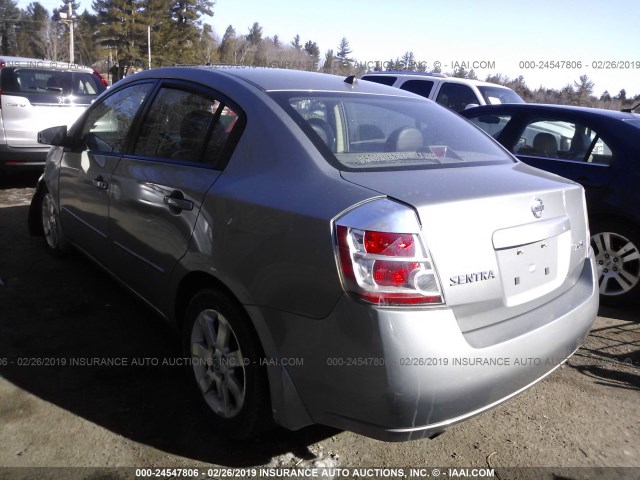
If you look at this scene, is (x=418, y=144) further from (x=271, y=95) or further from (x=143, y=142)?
(x=143, y=142)

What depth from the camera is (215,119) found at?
2752 mm

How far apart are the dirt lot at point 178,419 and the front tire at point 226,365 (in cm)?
16

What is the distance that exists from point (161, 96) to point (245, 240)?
1.39 meters

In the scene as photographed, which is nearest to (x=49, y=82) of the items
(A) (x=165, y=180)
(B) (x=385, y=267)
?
(A) (x=165, y=180)

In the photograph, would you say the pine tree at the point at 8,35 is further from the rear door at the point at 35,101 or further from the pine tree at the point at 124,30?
the rear door at the point at 35,101

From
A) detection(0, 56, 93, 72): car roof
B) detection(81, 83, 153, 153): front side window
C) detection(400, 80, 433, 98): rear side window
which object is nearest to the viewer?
detection(81, 83, 153, 153): front side window

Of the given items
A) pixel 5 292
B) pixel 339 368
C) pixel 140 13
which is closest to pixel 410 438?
pixel 339 368

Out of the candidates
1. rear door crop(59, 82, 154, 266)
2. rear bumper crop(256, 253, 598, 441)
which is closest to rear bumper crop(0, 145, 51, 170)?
rear door crop(59, 82, 154, 266)

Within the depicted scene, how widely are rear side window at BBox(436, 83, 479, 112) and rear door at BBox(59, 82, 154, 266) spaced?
276 inches

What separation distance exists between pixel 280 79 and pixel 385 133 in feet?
2.06

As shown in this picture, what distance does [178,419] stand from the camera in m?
2.71

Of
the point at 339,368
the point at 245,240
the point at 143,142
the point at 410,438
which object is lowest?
the point at 410,438

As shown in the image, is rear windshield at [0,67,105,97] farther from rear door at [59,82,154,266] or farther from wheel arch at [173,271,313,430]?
wheel arch at [173,271,313,430]

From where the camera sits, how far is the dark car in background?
4156mm
